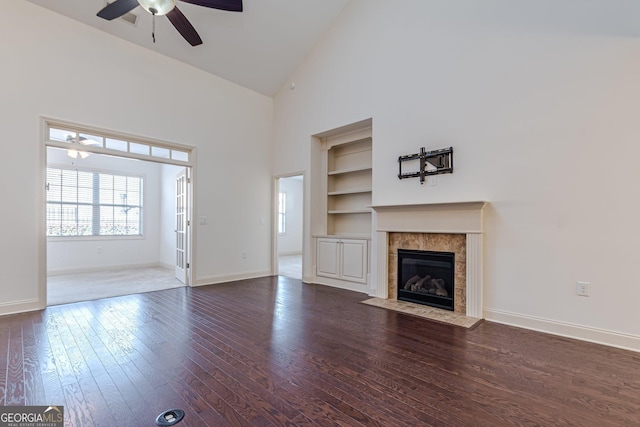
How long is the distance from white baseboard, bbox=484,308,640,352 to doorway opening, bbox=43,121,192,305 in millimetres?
4712

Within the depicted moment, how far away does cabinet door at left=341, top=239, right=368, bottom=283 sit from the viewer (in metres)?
4.72

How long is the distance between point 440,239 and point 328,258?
207 cm

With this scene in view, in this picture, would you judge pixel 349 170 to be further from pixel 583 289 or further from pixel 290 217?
pixel 290 217

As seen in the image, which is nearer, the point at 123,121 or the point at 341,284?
the point at 123,121

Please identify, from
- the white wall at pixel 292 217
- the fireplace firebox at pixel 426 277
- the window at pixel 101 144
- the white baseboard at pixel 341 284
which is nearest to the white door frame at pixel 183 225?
the window at pixel 101 144

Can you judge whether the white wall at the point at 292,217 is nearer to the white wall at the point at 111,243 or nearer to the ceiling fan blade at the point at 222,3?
the white wall at the point at 111,243

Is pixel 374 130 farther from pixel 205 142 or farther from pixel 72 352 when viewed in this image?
pixel 72 352

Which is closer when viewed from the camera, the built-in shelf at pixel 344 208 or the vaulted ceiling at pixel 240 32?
the vaulted ceiling at pixel 240 32

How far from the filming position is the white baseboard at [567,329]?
261cm

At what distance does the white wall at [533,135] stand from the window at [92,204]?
632cm

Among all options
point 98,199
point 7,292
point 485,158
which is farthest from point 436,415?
point 98,199

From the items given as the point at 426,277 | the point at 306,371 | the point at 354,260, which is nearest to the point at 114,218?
the point at 354,260

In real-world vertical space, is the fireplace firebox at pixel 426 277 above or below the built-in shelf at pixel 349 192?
below

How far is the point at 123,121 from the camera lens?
Result: 433 cm
